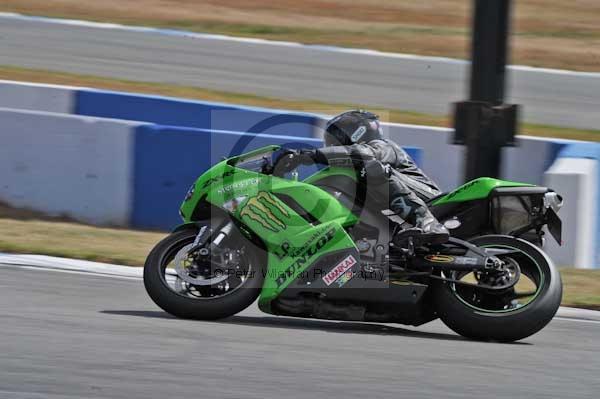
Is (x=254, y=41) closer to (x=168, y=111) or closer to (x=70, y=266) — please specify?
(x=168, y=111)

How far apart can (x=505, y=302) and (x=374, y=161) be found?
3.79ft

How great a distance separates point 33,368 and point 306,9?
20943 mm

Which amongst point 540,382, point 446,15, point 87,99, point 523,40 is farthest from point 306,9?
point 540,382

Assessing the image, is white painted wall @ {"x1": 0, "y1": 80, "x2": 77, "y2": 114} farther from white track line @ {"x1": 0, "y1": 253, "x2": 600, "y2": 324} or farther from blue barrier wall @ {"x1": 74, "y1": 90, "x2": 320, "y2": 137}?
white track line @ {"x1": 0, "y1": 253, "x2": 600, "y2": 324}

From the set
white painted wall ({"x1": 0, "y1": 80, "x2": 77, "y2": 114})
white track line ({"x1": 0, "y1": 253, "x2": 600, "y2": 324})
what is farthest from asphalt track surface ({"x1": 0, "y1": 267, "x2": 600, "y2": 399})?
white painted wall ({"x1": 0, "y1": 80, "x2": 77, "y2": 114})

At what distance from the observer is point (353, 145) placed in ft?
21.8

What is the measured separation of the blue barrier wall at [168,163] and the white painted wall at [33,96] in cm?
308

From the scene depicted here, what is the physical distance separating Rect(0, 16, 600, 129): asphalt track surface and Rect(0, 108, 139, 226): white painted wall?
7435mm

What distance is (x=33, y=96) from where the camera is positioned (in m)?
13.5

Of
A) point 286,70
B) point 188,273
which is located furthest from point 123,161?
point 286,70

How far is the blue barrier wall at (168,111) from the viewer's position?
12188 millimetres

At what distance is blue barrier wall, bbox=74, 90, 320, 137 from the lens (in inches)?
480

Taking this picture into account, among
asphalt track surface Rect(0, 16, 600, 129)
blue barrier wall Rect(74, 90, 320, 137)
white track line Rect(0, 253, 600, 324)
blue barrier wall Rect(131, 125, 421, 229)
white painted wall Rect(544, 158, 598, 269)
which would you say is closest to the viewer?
white track line Rect(0, 253, 600, 324)

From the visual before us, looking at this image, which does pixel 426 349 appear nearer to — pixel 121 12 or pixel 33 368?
pixel 33 368
